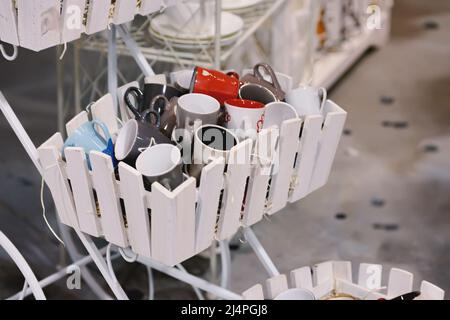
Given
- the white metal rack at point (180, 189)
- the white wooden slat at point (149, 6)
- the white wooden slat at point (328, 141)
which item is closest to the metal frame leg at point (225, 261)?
the white metal rack at point (180, 189)

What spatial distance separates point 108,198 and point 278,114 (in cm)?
42

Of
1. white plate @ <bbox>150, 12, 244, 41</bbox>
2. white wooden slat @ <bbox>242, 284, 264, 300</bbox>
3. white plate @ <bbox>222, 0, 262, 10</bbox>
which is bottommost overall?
white wooden slat @ <bbox>242, 284, 264, 300</bbox>

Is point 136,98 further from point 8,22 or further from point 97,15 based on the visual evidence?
point 8,22

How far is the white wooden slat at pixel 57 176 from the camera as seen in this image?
152 cm

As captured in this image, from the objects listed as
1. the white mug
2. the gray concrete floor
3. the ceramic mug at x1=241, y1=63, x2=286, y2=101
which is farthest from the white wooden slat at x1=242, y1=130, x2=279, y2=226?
the gray concrete floor

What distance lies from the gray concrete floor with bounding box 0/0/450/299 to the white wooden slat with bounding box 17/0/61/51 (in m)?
1.11

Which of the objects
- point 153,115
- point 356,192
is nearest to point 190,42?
point 153,115

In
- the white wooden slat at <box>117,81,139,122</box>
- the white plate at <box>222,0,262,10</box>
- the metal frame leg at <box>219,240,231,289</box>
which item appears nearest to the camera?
the white wooden slat at <box>117,81,139,122</box>

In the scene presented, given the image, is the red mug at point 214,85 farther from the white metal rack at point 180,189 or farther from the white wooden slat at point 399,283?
the white wooden slat at point 399,283

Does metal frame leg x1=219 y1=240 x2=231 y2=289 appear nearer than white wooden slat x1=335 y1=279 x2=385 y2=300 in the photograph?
No

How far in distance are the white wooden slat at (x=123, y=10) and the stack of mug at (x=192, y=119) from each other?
0.16m

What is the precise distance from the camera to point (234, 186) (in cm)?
151

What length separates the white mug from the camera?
1674mm

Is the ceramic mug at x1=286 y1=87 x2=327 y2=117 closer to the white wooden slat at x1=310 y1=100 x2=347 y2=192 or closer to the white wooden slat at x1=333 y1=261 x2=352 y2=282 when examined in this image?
the white wooden slat at x1=310 y1=100 x2=347 y2=192
